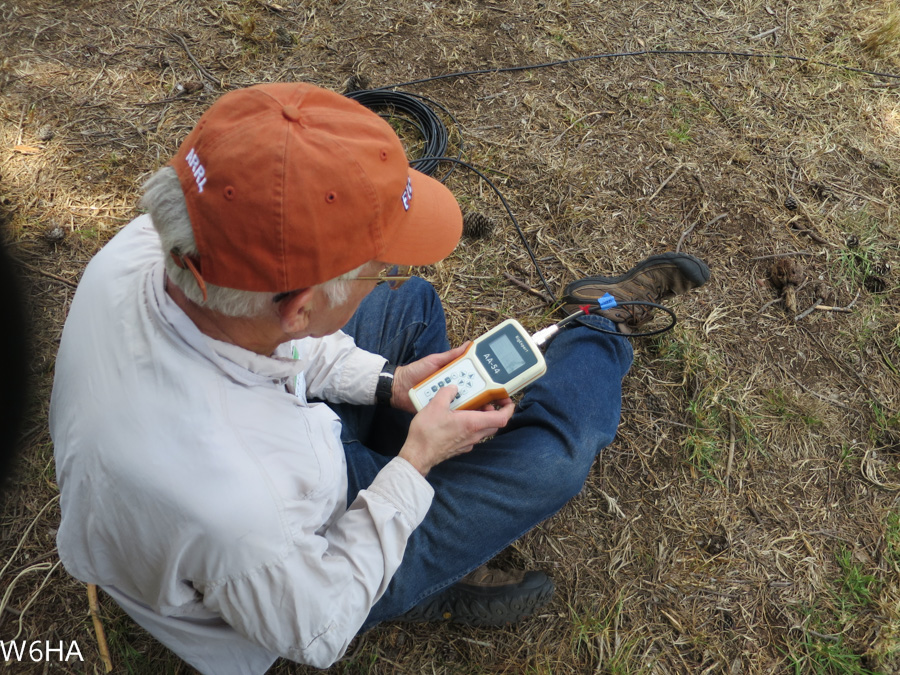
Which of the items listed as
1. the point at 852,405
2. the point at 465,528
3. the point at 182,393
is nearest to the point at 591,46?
the point at 852,405

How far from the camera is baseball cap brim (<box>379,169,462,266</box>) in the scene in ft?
4.01

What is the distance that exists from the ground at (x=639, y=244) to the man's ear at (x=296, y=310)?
1.25 metres

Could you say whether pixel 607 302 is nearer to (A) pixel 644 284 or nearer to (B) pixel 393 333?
(A) pixel 644 284

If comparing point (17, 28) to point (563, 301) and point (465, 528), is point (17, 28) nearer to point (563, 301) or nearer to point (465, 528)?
point (563, 301)

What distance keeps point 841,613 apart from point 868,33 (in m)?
3.42

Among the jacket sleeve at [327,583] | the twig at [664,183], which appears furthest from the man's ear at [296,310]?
the twig at [664,183]

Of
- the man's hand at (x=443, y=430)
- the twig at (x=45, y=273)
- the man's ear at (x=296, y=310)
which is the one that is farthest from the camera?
the twig at (x=45, y=273)

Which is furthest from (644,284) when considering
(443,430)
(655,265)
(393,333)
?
(443,430)

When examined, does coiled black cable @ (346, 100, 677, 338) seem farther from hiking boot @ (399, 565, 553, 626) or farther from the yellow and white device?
hiking boot @ (399, 565, 553, 626)

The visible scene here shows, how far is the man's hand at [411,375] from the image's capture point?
1.83m

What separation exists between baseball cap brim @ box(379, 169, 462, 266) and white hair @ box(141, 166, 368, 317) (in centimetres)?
18

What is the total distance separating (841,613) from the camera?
2033 millimetres

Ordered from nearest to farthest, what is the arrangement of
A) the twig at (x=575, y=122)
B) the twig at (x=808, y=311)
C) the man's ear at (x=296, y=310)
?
the man's ear at (x=296, y=310), the twig at (x=808, y=311), the twig at (x=575, y=122)

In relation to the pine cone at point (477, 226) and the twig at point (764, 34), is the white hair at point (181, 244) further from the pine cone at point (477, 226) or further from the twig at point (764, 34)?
the twig at point (764, 34)
